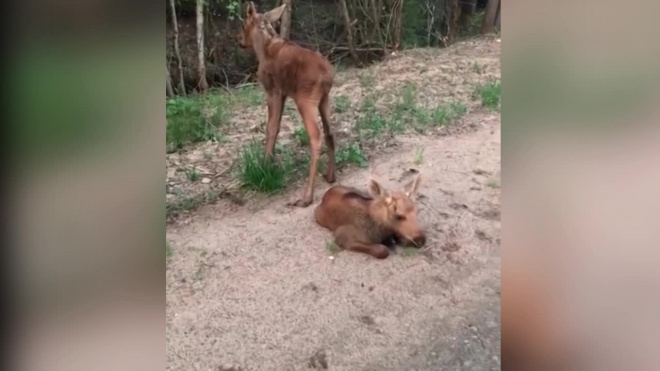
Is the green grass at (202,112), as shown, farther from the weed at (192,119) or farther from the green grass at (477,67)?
the green grass at (477,67)

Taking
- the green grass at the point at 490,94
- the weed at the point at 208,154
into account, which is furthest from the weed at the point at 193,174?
the green grass at the point at 490,94

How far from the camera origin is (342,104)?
150cm

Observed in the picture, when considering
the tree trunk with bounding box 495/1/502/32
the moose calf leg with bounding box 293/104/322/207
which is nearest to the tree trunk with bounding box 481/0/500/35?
the tree trunk with bounding box 495/1/502/32

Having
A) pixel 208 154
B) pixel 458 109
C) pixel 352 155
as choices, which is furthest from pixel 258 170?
pixel 458 109

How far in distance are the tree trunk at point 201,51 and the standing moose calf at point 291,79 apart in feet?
0.35

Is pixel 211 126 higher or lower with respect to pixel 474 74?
lower

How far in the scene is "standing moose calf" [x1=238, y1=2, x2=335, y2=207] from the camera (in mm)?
1482

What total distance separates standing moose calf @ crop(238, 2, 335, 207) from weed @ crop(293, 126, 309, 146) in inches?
0.5
